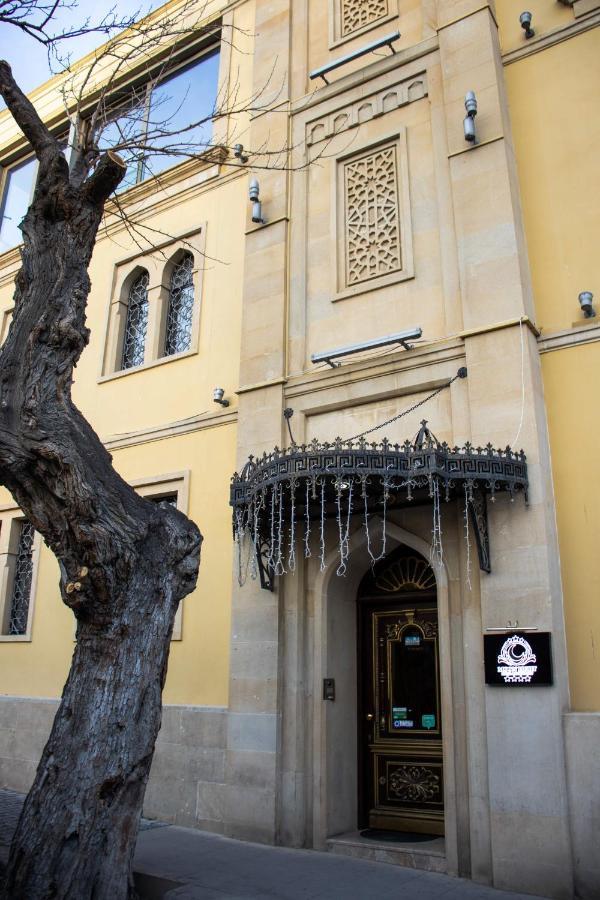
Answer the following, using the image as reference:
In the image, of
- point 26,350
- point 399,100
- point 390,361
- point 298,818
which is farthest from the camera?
point 399,100

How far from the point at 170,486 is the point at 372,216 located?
4.60 metres

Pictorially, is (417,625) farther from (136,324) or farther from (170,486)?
(136,324)

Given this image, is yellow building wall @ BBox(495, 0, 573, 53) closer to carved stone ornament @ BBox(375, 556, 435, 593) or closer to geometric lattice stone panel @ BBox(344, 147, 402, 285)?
geometric lattice stone panel @ BBox(344, 147, 402, 285)

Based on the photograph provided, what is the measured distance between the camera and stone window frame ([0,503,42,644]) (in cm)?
1205

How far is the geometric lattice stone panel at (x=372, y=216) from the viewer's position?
31.2 ft

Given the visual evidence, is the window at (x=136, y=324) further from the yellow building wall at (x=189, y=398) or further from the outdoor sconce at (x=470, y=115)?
the outdoor sconce at (x=470, y=115)

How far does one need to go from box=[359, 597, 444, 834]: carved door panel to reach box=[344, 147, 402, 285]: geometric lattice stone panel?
412 centimetres

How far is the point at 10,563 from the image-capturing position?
41.9ft

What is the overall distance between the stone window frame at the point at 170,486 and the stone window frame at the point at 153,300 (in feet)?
5.98

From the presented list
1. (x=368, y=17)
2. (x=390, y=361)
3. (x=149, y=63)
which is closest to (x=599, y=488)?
(x=390, y=361)

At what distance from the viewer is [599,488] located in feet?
24.2

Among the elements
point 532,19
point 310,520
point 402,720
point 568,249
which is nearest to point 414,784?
point 402,720

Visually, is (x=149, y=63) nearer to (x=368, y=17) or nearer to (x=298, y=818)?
(x=368, y=17)

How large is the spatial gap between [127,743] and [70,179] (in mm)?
4945
